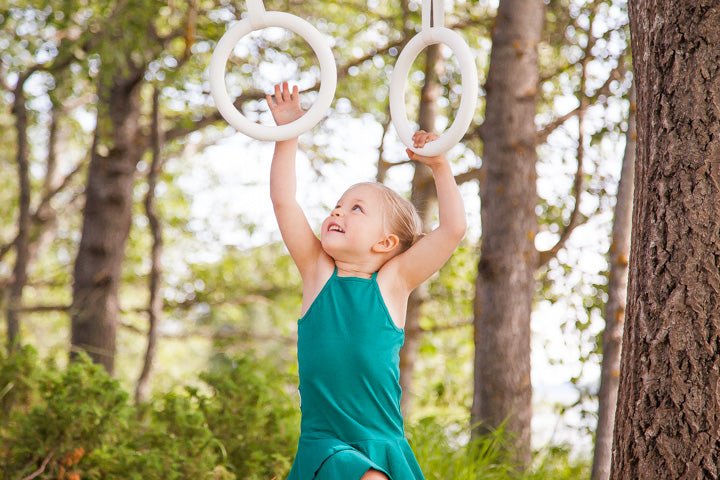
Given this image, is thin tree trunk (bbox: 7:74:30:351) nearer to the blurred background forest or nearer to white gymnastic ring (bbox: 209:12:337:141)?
the blurred background forest

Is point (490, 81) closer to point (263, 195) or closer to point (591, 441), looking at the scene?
point (591, 441)

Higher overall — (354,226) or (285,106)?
(285,106)

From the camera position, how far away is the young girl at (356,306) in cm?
193

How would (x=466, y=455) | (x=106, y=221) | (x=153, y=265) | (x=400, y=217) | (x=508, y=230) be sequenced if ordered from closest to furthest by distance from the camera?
(x=400, y=217) → (x=466, y=455) → (x=508, y=230) → (x=153, y=265) → (x=106, y=221)

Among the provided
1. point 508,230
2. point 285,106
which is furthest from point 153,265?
point 285,106

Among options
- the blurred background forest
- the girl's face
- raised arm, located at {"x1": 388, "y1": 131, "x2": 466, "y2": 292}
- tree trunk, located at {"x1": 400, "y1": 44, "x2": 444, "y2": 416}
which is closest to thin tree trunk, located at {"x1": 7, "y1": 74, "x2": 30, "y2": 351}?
the blurred background forest

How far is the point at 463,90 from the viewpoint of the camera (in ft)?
6.95

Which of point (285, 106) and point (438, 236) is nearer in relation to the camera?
point (438, 236)

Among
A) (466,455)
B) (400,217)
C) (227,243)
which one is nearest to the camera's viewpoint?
(400,217)

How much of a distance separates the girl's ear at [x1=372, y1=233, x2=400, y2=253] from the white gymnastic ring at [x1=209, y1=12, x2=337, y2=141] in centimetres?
40

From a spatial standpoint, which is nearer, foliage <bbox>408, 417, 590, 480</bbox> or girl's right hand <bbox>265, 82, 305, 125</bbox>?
girl's right hand <bbox>265, 82, 305, 125</bbox>

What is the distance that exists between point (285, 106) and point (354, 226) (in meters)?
0.44

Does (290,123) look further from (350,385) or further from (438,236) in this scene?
(350,385)

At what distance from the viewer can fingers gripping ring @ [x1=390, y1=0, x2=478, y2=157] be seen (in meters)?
2.08
